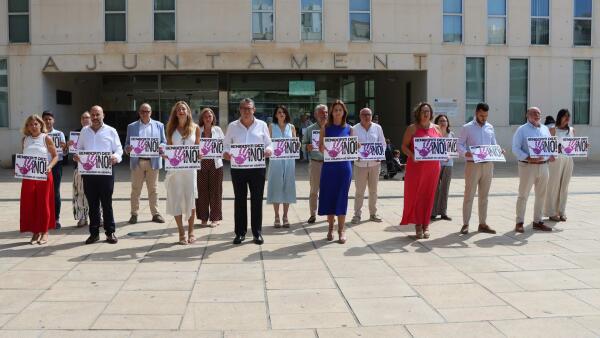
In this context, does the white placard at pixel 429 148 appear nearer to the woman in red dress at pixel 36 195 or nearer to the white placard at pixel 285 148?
the white placard at pixel 285 148

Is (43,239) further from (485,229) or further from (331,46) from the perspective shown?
(331,46)

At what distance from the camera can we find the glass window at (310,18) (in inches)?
881

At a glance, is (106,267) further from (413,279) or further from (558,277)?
(558,277)

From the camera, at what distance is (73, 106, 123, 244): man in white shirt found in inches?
339

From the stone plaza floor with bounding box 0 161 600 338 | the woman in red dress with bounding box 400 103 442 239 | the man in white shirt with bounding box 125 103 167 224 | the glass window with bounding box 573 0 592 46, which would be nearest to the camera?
the stone plaza floor with bounding box 0 161 600 338

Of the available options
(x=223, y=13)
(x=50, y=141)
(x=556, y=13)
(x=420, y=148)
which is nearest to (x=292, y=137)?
(x=420, y=148)

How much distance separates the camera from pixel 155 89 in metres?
27.2

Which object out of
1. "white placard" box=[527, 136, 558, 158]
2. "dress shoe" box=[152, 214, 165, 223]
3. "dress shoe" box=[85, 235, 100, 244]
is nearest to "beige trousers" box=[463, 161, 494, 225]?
"white placard" box=[527, 136, 558, 158]

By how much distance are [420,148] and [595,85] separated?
59.5ft

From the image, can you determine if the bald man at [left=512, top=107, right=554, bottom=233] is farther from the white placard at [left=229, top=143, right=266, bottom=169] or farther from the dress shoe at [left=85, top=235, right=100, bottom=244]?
the dress shoe at [left=85, top=235, right=100, bottom=244]

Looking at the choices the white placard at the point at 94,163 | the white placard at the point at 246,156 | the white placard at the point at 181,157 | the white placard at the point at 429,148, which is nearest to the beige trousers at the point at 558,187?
the white placard at the point at 429,148

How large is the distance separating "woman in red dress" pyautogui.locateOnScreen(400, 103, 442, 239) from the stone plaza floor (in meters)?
0.34

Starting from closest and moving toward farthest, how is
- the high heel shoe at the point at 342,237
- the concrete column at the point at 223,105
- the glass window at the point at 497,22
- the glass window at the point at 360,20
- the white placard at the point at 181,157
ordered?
the white placard at the point at 181,157 < the high heel shoe at the point at 342,237 < the glass window at the point at 360,20 < the glass window at the point at 497,22 < the concrete column at the point at 223,105

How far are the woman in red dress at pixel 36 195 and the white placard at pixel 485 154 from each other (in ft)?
20.0
